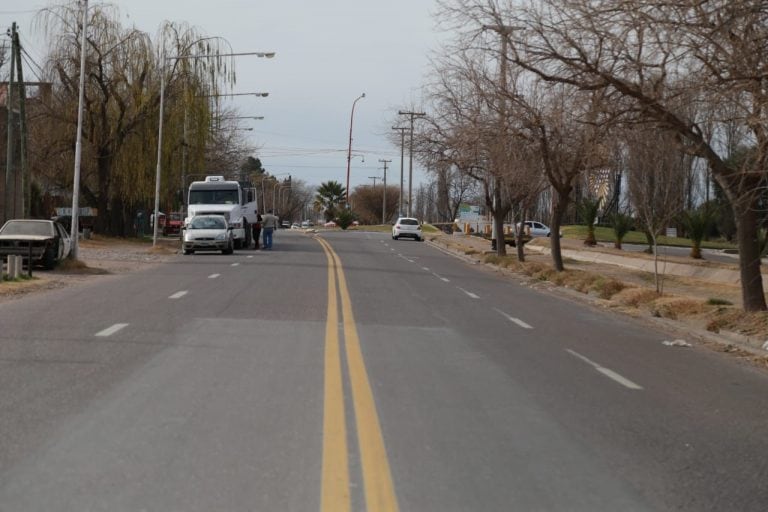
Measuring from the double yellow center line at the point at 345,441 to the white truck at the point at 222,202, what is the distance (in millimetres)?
30378

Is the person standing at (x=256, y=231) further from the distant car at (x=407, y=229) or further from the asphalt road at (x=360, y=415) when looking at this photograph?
the asphalt road at (x=360, y=415)

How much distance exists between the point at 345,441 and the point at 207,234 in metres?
32.1

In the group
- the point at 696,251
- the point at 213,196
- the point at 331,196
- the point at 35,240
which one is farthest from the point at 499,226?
the point at 331,196

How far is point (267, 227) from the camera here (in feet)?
147

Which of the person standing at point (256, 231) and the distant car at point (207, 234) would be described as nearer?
the distant car at point (207, 234)

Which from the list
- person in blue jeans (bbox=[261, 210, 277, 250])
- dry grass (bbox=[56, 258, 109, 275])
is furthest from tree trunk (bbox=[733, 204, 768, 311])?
person in blue jeans (bbox=[261, 210, 277, 250])

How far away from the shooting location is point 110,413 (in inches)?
314

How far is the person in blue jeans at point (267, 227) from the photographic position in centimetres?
4447

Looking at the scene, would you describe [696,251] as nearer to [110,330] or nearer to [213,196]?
[213,196]

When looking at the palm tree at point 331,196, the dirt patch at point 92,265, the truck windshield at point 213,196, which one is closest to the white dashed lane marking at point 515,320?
the dirt patch at point 92,265

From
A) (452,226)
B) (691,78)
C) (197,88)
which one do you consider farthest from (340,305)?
(452,226)

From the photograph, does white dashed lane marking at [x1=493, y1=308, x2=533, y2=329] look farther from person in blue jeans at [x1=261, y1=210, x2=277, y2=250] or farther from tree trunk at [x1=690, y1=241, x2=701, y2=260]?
person in blue jeans at [x1=261, y1=210, x2=277, y2=250]

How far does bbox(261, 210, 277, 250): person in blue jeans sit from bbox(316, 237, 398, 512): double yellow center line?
32.2m

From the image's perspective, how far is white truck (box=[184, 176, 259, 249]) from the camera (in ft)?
138
